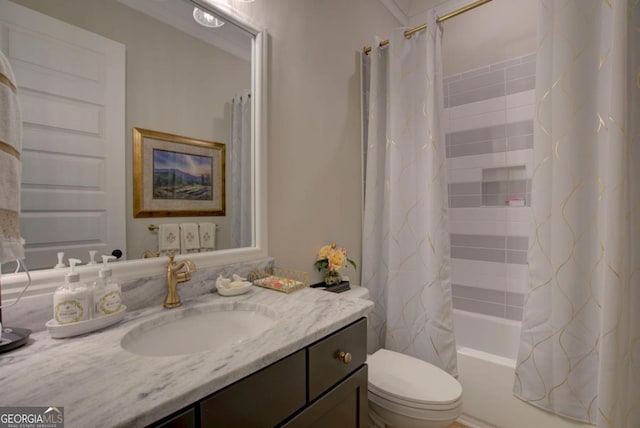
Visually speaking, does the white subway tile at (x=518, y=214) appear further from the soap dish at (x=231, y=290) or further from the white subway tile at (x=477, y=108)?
the soap dish at (x=231, y=290)

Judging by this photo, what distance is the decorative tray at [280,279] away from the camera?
117cm

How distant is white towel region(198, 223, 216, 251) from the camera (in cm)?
118

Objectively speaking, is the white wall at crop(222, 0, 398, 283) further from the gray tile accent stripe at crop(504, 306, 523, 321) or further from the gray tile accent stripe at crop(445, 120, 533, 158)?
the gray tile accent stripe at crop(504, 306, 523, 321)

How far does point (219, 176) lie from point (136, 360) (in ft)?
2.53

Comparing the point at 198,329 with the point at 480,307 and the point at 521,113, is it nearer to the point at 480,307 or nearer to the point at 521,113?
the point at 480,307

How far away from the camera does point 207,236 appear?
1198 millimetres

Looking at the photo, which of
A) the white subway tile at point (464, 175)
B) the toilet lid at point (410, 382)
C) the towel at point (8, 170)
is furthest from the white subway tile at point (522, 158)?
the towel at point (8, 170)

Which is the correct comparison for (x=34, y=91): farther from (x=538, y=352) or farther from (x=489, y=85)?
(x=489, y=85)

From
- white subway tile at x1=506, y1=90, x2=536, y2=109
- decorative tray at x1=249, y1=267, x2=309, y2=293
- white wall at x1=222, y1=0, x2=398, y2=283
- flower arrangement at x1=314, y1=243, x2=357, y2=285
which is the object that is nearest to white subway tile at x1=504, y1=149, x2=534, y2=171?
white subway tile at x1=506, y1=90, x2=536, y2=109

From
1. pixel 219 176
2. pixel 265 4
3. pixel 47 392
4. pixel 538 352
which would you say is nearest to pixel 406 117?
pixel 265 4

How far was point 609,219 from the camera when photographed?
1.14 meters

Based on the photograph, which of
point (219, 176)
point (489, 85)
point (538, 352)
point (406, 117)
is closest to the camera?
point (219, 176)

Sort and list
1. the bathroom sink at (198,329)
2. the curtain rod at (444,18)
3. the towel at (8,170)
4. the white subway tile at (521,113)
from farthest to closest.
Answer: the white subway tile at (521,113), the curtain rod at (444,18), the bathroom sink at (198,329), the towel at (8,170)

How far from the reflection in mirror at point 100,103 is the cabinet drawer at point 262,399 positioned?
0.63 metres
